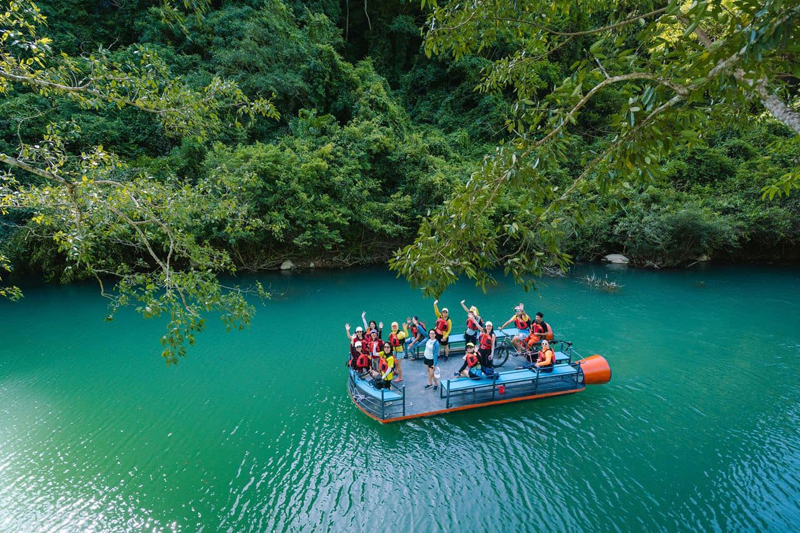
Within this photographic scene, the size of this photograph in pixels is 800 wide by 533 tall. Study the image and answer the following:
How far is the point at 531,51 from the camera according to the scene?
4.62 metres

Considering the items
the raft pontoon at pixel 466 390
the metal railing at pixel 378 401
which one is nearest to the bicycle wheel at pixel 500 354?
the raft pontoon at pixel 466 390

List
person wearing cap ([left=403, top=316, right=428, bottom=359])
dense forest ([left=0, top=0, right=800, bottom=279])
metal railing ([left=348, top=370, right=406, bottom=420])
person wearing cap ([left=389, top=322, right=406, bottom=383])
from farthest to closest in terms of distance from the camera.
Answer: dense forest ([left=0, top=0, right=800, bottom=279])
person wearing cap ([left=403, top=316, right=428, bottom=359])
person wearing cap ([left=389, top=322, right=406, bottom=383])
metal railing ([left=348, top=370, right=406, bottom=420])

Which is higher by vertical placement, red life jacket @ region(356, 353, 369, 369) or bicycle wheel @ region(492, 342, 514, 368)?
red life jacket @ region(356, 353, 369, 369)

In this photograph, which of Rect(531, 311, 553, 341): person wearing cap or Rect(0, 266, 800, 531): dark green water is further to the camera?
Rect(531, 311, 553, 341): person wearing cap

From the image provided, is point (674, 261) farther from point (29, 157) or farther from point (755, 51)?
point (29, 157)

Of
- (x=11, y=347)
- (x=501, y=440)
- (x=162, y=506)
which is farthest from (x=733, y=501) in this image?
(x=11, y=347)

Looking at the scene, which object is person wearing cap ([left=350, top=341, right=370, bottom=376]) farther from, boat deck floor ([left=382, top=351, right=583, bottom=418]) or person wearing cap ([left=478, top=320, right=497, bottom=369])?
person wearing cap ([left=478, top=320, right=497, bottom=369])

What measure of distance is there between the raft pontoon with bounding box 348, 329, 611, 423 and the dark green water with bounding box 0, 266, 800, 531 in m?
0.31

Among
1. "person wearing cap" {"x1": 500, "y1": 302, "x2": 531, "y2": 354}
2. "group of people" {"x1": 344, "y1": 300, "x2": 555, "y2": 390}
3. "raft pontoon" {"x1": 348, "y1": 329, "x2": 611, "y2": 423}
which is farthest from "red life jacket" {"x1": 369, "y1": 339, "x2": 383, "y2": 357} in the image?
"person wearing cap" {"x1": 500, "y1": 302, "x2": 531, "y2": 354}

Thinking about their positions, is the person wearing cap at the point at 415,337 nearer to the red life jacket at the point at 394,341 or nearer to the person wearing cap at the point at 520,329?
the red life jacket at the point at 394,341

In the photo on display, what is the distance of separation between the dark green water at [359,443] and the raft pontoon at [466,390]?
0.31 m

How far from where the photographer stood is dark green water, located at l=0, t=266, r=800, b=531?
6.12 meters

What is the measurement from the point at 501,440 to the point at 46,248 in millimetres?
21149

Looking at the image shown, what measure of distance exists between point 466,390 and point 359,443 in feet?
8.41
